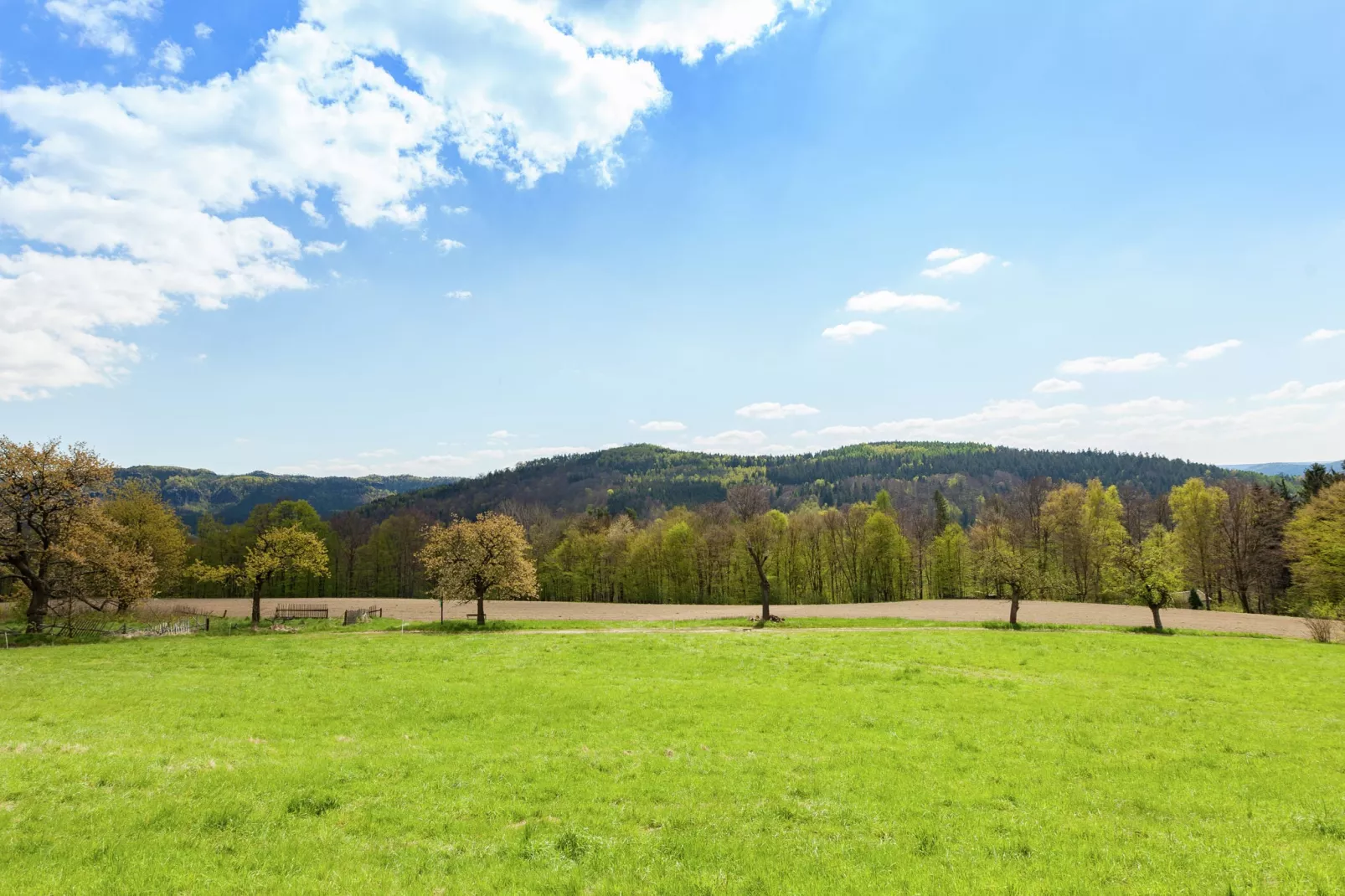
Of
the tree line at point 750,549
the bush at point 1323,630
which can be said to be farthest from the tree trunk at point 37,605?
the bush at point 1323,630

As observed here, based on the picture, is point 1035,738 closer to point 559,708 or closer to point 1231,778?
→ point 1231,778

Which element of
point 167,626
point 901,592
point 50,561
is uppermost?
point 50,561

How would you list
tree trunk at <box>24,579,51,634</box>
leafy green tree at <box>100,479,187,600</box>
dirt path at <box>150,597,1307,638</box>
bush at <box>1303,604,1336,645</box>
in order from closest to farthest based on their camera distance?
1. tree trunk at <box>24,579,51,634</box>
2. bush at <box>1303,604,1336,645</box>
3. dirt path at <box>150,597,1307,638</box>
4. leafy green tree at <box>100,479,187,600</box>

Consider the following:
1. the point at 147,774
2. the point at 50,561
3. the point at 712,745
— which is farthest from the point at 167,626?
the point at 712,745

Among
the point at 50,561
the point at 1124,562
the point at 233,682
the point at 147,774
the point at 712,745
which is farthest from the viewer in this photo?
the point at 1124,562

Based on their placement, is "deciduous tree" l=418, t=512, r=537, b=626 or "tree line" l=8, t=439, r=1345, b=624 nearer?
"tree line" l=8, t=439, r=1345, b=624

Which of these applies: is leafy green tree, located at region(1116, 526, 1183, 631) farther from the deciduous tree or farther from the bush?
the deciduous tree

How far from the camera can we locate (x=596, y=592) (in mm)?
113000

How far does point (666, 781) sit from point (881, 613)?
61.8m

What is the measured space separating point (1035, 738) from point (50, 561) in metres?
60.2

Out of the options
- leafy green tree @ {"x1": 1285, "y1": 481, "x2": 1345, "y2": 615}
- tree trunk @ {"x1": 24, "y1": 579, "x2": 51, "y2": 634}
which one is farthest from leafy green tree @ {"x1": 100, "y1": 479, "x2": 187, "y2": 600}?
leafy green tree @ {"x1": 1285, "y1": 481, "x2": 1345, "y2": 615}

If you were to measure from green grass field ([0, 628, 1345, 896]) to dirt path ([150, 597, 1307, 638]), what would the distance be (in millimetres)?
33270

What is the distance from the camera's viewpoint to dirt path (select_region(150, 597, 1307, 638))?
2244 inches

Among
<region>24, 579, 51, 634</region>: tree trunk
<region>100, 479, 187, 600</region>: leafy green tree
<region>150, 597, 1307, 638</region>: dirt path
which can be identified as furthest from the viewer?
<region>100, 479, 187, 600</region>: leafy green tree
